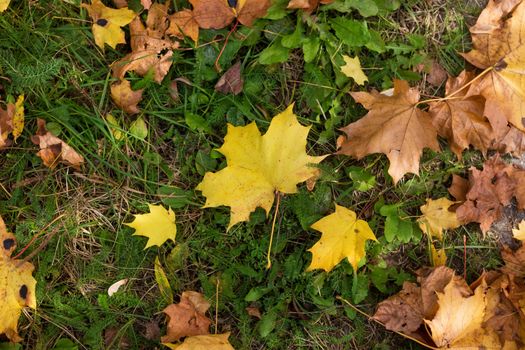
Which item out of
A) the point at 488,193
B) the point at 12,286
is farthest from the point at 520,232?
the point at 12,286

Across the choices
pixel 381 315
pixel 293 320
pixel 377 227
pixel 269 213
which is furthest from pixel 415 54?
pixel 293 320

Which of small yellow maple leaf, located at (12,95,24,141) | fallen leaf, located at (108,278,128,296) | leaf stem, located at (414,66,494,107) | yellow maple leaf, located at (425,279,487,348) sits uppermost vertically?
small yellow maple leaf, located at (12,95,24,141)

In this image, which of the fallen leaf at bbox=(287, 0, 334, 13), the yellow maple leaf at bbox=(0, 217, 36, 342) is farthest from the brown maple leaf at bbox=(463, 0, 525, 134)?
the yellow maple leaf at bbox=(0, 217, 36, 342)

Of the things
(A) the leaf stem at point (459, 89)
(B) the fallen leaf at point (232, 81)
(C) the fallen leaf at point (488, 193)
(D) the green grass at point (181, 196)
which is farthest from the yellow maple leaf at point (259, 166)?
(C) the fallen leaf at point (488, 193)

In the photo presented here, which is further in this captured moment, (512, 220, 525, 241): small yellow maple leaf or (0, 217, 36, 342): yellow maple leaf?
(512, 220, 525, 241): small yellow maple leaf

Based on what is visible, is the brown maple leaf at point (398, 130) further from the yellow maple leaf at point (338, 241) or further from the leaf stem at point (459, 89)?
the yellow maple leaf at point (338, 241)

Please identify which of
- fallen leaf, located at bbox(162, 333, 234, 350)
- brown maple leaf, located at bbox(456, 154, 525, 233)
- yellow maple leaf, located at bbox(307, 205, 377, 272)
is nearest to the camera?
fallen leaf, located at bbox(162, 333, 234, 350)

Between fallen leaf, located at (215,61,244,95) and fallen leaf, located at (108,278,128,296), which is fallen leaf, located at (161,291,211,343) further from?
fallen leaf, located at (215,61,244,95)
